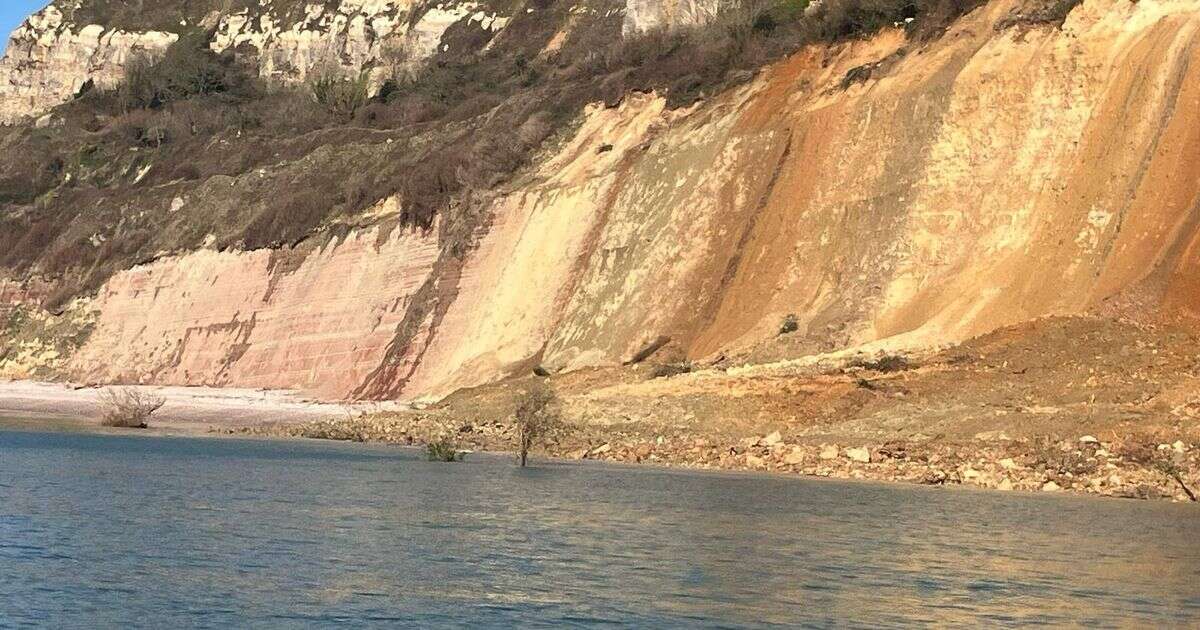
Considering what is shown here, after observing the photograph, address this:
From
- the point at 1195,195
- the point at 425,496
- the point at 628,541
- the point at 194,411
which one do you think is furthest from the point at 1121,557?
the point at 194,411

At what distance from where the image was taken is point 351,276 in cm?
6284

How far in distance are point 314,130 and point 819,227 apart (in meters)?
44.3

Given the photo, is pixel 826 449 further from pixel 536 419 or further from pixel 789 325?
pixel 789 325

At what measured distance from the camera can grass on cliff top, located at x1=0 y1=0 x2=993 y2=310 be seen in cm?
6019

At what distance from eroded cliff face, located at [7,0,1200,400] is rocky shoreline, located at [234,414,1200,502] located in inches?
198

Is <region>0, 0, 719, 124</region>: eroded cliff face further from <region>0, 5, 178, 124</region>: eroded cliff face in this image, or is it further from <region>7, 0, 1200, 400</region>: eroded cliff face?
<region>7, 0, 1200, 400</region>: eroded cliff face

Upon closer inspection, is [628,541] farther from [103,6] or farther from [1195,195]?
[103,6]

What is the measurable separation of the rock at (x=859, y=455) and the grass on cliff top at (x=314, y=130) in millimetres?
18540

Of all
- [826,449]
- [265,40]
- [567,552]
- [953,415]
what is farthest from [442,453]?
[265,40]

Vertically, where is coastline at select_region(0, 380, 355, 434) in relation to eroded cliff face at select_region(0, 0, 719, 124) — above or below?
below

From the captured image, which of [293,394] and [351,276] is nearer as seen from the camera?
[293,394]

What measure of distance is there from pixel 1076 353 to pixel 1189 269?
2905 mm

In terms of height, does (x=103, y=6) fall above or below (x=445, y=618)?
above

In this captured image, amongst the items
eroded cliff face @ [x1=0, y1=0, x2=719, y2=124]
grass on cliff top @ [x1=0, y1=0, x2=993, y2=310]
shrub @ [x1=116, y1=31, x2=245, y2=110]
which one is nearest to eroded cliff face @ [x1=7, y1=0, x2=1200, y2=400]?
grass on cliff top @ [x1=0, y1=0, x2=993, y2=310]
